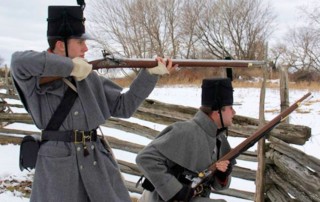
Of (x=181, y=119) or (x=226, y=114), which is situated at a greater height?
(x=226, y=114)

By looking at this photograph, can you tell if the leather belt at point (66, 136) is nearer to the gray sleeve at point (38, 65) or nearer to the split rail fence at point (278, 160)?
the gray sleeve at point (38, 65)

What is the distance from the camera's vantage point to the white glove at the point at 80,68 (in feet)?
7.24

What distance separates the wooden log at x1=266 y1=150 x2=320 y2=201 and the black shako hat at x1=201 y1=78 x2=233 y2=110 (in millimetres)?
1196

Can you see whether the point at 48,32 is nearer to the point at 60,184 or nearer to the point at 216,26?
the point at 60,184

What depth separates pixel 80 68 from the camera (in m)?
2.21

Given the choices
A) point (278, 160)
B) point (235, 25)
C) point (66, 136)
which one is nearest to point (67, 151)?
point (66, 136)

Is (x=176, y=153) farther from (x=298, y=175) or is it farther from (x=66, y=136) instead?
(x=298, y=175)

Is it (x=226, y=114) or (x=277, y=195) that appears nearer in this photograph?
(x=226, y=114)

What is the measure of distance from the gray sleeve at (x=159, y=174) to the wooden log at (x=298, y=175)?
4.44 ft

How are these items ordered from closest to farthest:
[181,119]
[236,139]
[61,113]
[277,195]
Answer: [61,113]
[277,195]
[181,119]
[236,139]

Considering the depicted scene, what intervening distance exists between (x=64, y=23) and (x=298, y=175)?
246cm

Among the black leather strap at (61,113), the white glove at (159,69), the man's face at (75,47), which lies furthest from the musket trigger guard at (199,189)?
the man's face at (75,47)

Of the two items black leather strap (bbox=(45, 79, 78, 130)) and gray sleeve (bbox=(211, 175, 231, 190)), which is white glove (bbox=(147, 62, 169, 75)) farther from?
gray sleeve (bbox=(211, 175, 231, 190))

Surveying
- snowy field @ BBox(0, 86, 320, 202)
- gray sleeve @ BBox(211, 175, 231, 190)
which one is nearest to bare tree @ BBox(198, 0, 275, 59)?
snowy field @ BBox(0, 86, 320, 202)
